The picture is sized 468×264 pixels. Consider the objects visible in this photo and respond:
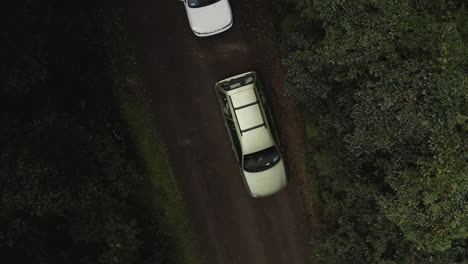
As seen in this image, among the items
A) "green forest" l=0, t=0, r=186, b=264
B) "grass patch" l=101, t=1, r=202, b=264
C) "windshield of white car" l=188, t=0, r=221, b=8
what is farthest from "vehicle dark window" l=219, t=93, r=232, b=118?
"green forest" l=0, t=0, r=186, b=264

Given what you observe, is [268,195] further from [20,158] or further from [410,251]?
[20,158]

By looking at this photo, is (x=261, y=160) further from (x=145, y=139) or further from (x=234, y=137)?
(x=145, y=139)

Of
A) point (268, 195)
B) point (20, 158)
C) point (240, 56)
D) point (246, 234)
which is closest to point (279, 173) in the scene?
point (268, 195)

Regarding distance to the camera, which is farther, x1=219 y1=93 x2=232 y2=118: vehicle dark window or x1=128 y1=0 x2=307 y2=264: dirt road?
x1=128 y1=0 x2=307 y2=264: dirt road

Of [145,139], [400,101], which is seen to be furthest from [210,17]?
[400,101]

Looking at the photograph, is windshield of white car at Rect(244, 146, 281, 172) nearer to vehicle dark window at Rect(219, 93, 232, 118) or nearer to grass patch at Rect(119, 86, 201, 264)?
vehicle dark window at Rect(219, 93, 232, 118)

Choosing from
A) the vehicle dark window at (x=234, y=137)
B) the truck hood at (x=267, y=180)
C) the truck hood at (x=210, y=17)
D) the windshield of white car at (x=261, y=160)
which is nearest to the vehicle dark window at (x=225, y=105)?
the vehicle dark window at (x=234, y=137)

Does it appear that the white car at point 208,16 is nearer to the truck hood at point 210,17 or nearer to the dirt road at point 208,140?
the truck hood at point 210,17
